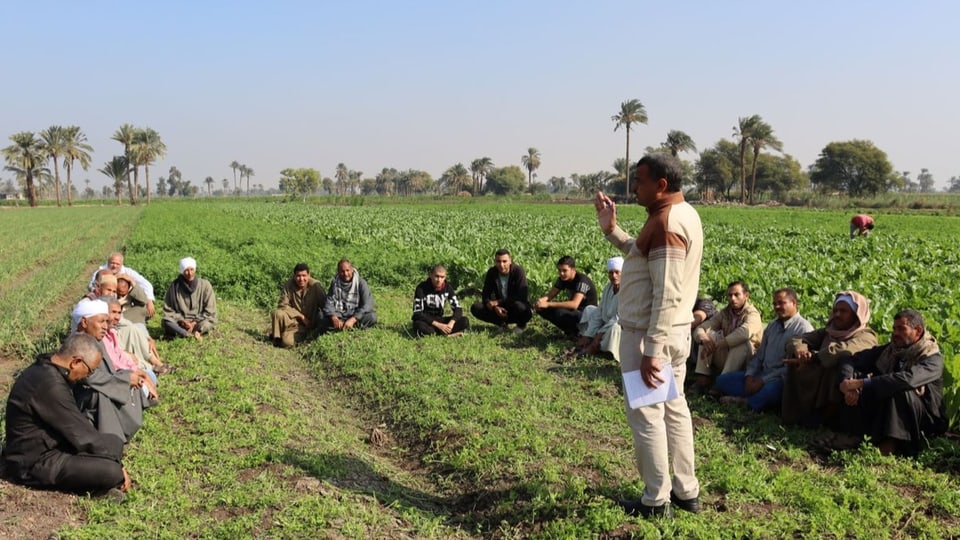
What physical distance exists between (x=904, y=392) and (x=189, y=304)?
8848 millimetres

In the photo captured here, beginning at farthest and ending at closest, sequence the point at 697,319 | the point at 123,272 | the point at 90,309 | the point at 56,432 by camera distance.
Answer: the point at 123,272 → the point at 697,319 → the point at 90,309 → the point at 56,432

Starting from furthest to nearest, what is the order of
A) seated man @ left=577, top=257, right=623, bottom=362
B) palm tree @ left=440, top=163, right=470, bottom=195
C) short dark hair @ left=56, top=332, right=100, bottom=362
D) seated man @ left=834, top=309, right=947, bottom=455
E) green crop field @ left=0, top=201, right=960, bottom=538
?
palm tree @ left=440, top=163, right=470, bottom=195
seated man @ left=577, top=257, right=623, bottom=362
seated man @ left=834, top=309, right=947, bottom=455
short dark hair @ left=56, top=332, right=100, bottom=362
green crop field @ left=0, top=201, right=960, bottom=538

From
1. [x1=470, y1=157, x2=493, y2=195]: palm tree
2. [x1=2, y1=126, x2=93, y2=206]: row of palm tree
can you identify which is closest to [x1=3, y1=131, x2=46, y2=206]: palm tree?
[x1=2, y1=126, x2=93, y2=206]: row of palm tree

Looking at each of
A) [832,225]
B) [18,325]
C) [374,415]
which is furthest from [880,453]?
[832,225]

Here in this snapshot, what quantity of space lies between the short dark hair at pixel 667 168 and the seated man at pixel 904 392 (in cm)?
277

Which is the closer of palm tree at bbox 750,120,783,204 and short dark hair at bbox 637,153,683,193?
short dark hair at bbox 637,153,683,193

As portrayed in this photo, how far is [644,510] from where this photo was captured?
13.6ft

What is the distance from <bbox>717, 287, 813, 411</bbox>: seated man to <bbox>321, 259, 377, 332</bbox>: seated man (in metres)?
5.49

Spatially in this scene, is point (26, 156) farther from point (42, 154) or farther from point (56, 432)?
point (56, 432)

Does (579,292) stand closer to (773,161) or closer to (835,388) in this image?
(835,388)

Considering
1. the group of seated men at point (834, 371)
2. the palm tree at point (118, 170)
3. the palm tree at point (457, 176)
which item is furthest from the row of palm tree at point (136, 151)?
the group of seated men at point (834, 371)

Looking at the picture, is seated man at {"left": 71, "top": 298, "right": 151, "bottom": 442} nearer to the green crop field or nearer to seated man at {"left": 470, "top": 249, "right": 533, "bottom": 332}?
the green crop field

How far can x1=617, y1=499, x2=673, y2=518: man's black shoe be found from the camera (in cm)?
410

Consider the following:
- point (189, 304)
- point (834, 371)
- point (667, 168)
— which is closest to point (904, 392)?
point (834, 371)
